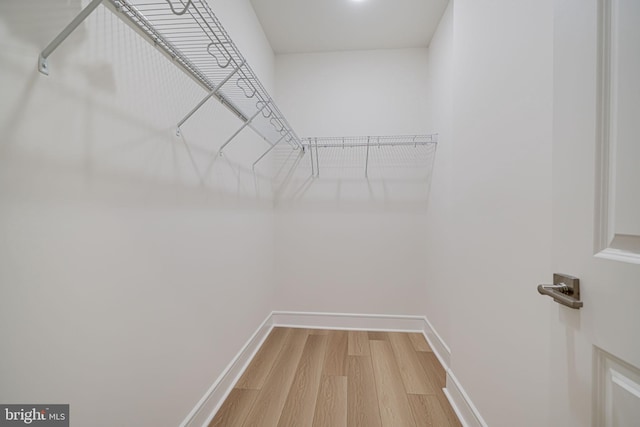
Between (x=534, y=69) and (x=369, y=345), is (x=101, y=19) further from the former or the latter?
(x=369, y=345)

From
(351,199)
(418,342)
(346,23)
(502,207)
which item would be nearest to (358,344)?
(418,342)

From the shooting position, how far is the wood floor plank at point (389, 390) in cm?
137

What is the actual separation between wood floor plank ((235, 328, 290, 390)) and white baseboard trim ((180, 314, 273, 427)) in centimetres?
4

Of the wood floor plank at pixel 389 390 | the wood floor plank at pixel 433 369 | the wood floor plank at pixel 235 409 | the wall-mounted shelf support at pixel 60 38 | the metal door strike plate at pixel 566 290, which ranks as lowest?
the wood floor plank at pixel 433 369

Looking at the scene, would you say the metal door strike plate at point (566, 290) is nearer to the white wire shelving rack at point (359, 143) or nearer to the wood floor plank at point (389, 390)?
the wood floor plank at point (389, 390)

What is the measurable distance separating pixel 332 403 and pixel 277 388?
365mm

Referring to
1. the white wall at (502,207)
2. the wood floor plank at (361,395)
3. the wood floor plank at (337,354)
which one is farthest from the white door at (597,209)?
the wood floor plank at (337,354)

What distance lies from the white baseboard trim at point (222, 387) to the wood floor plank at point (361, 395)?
731mm

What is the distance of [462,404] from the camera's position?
1.35 metres

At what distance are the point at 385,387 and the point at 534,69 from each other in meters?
1.80

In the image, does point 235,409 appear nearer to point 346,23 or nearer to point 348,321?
point 348,321

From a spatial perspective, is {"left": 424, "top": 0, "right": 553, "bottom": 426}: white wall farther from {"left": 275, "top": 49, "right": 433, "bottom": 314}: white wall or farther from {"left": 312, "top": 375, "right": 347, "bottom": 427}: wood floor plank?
{"left": 275, "top": 49, "right": 433, "bottom": 314}: white wall

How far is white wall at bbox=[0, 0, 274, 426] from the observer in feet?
1.84

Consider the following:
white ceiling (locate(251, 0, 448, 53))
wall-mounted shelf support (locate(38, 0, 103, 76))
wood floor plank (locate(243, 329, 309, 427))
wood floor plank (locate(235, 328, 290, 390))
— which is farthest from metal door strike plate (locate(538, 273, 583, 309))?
white ceiling (locate(251, 0, 448, 53))
